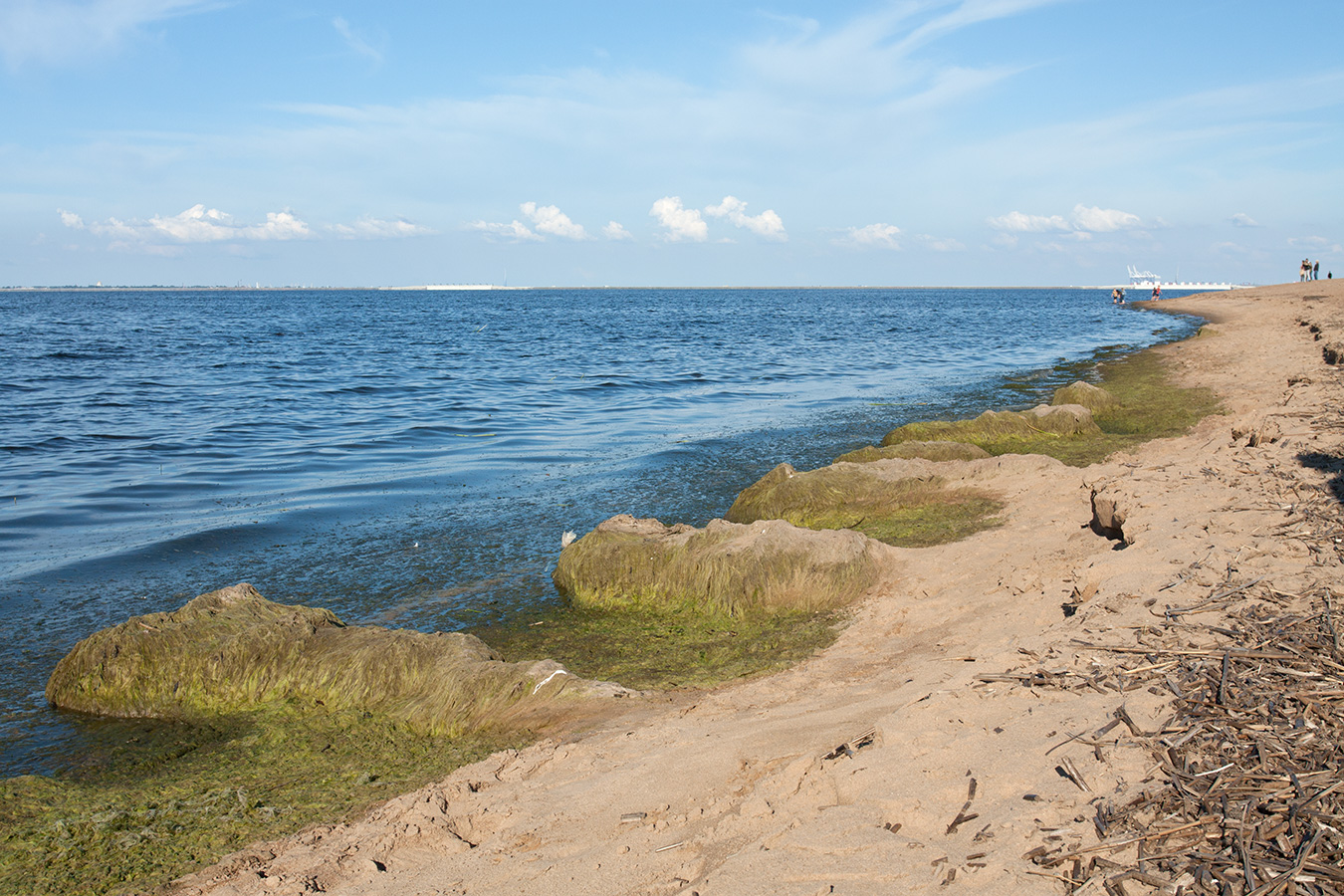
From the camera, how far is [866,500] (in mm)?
10156

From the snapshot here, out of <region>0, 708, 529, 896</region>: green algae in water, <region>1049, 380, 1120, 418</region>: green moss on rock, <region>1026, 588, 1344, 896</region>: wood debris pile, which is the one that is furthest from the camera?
<region>1049, 380, 1120, 418</region>: green moss on rock

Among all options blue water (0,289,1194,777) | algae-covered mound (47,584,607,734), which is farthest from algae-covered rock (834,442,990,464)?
algae-covered mound (47,584,607,734)

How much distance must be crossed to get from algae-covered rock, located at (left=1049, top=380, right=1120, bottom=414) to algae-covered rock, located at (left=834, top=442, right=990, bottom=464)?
254 inches

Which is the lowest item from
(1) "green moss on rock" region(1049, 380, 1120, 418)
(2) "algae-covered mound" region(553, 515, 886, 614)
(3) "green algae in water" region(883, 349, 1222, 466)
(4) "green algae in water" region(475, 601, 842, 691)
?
(4) "green algae in water" region(475, 601, 842, 691)

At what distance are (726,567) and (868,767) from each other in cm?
394

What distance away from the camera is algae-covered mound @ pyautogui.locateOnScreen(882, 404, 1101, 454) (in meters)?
14.3

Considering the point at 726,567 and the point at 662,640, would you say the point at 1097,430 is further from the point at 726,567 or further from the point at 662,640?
the point at 662,640

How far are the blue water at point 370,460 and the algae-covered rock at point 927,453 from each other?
6.42 feet

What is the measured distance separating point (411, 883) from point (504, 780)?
0.91m

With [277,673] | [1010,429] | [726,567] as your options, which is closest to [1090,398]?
[1010,429]

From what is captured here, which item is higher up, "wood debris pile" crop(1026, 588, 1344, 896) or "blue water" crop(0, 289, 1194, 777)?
"wood debris pile" crop(1026, 588, 1344, 896)

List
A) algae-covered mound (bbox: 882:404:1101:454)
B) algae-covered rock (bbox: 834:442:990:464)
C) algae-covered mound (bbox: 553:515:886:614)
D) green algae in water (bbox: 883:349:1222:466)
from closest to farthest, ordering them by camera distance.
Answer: algae-covered mound (bbox: 553:515:886:614)
algae-covered rock (bbox: 834:442:990:464)
green algae in water (bbox: 883:349:1222:466)
algae-covered mound (bbox: 882:404:1101:454)

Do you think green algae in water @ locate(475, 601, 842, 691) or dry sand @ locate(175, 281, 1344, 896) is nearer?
dry sand @ locate(175, 281, 1344, 896)

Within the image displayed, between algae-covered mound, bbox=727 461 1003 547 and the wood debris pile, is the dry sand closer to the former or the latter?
the wood debris pile
